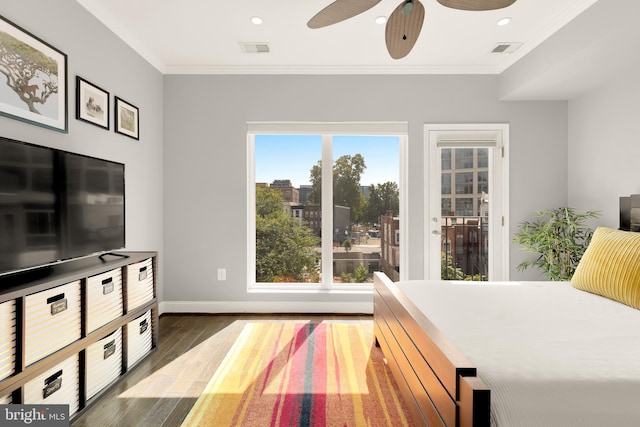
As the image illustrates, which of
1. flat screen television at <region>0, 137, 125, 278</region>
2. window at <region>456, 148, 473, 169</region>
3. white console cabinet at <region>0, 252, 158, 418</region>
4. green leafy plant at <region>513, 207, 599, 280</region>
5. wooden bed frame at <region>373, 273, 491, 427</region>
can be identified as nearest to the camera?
wooden bed frame at <region>373, 273, 491, 427</region>

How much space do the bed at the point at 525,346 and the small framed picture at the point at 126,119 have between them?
2526 millimetres

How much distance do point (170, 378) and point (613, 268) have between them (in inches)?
113

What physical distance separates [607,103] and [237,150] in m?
3.50

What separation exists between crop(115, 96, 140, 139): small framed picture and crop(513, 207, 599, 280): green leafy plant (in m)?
3.79

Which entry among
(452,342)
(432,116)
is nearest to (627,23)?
(432,116)

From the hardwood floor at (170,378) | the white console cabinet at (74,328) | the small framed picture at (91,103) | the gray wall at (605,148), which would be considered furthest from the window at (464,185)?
the small framed picture at (91,103)

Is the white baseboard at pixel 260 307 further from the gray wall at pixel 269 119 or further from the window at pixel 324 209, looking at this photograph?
the window at pixel 324 209

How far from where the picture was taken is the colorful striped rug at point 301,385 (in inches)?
72.4

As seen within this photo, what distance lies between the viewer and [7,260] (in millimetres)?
1623

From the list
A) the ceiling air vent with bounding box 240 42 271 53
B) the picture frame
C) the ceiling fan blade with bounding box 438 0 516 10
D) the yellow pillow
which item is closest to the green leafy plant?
the yellow pillow

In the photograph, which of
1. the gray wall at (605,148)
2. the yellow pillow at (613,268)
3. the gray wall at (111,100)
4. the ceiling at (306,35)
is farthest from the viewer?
the gray wall at (605,148)

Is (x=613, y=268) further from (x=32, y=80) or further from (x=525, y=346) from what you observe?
(x=32, y=80)

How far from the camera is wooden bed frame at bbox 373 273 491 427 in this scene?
1.00m

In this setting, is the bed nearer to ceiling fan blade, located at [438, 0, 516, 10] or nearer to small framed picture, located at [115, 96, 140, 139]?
ceiling fan blade, located at [438, 0, 516, 10]
